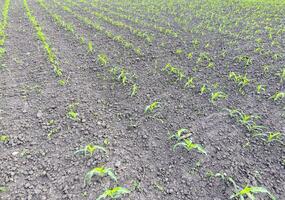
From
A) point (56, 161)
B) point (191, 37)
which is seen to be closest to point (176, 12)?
point (191, 37)

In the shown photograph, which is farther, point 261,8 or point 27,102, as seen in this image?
point 261,8

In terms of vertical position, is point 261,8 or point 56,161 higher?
point 261,8

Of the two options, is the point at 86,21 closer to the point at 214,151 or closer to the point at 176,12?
the point at 176,12

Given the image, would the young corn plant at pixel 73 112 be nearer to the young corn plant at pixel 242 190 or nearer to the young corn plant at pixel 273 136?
the young corn plant at pixel 242 190

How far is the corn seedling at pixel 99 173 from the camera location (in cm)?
239

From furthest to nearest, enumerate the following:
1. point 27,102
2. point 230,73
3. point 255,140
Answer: point 230,73 → point 27,102 → point 255,140

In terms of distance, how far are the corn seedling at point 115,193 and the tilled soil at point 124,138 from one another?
0.50 ft

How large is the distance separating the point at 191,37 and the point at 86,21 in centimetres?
478

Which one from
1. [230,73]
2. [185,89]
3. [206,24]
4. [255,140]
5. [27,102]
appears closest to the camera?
[255,140]

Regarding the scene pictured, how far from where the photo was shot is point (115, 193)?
7.39ft

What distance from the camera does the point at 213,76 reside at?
4.85 metres

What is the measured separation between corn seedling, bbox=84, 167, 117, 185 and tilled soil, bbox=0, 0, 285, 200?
0.07 metres

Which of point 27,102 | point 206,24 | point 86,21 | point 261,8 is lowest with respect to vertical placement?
point 27,102

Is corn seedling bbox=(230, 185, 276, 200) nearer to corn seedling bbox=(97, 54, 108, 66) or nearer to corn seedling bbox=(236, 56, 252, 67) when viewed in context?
corn seedling bbox=(236, 56, 252, 67)
